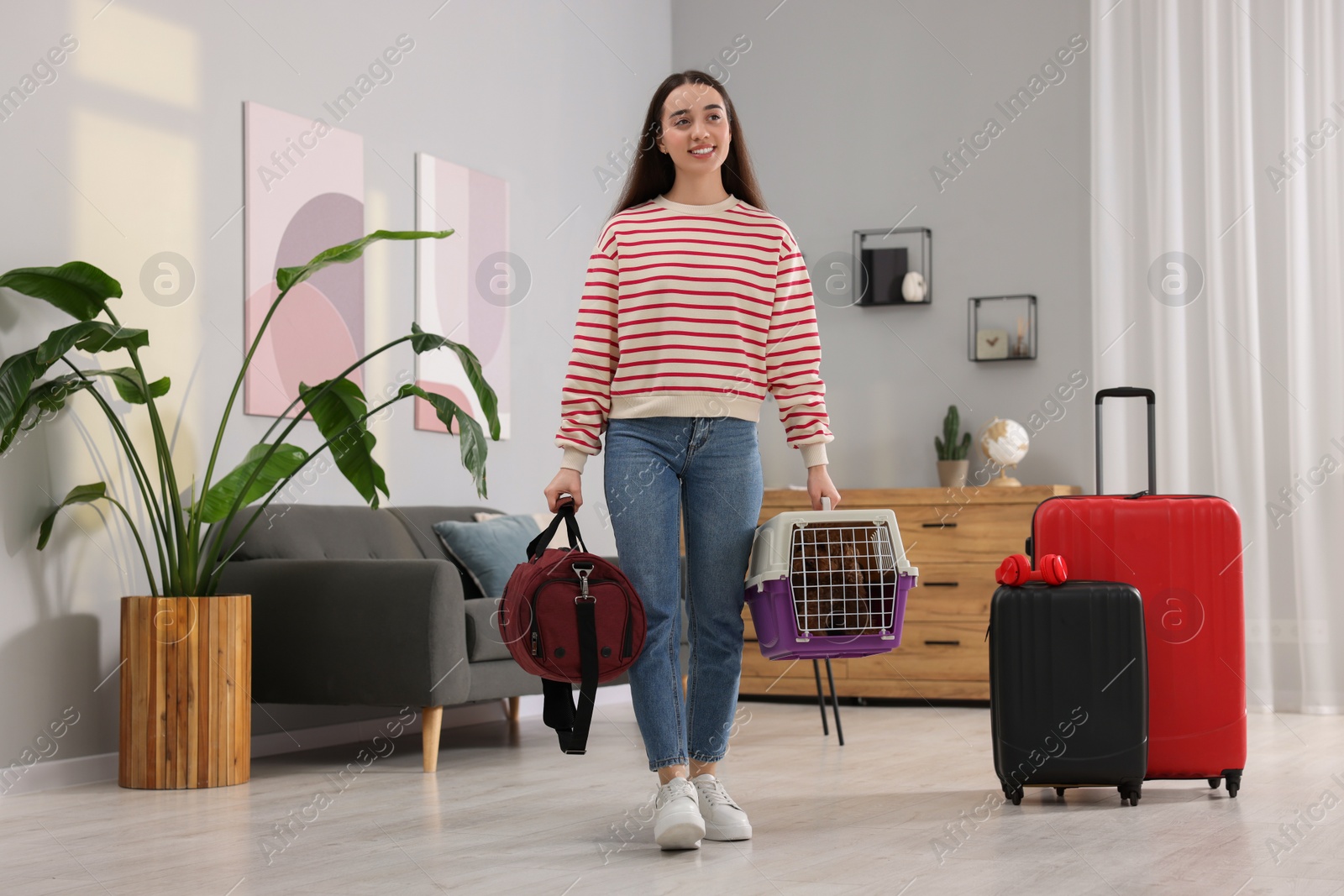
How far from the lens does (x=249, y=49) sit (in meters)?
3.86

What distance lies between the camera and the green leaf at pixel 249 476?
11.0ft

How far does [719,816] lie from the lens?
7.52ft

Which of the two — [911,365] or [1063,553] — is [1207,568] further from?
[911,365]

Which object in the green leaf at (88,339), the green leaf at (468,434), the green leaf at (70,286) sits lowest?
the green leaf at (468,434)

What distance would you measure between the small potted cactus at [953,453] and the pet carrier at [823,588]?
2965mm

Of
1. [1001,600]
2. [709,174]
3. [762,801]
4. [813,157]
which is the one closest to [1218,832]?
[1001,600]

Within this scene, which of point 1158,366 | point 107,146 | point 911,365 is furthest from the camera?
point 911,365

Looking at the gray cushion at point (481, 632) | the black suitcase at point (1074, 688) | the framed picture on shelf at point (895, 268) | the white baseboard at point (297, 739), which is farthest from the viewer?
the framed picture on shelf at point (895, 268)

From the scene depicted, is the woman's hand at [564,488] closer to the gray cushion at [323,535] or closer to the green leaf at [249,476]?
the green leaf at [249,476]

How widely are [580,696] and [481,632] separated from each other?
148cm

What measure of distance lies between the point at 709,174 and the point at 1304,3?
3.54m

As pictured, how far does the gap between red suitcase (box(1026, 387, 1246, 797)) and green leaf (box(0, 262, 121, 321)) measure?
2.17 metres

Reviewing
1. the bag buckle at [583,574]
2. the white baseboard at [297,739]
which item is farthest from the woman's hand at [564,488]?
the white baseboard at [297,739]

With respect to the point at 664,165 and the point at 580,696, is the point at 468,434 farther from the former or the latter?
the point at 580,696
